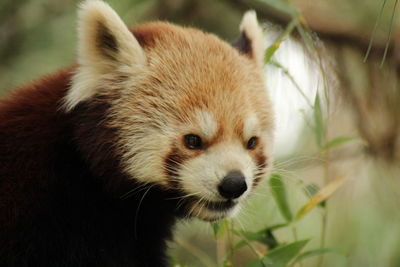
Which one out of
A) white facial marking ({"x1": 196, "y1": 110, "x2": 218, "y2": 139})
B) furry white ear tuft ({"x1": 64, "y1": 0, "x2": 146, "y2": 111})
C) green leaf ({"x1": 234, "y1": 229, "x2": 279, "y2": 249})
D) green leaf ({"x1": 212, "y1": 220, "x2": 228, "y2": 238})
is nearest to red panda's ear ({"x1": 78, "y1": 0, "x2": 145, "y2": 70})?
furry white ear tuft ({"x1": 64, "y1": 0, "x2": 146, "y2": 111})

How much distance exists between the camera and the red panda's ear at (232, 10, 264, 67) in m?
3.57

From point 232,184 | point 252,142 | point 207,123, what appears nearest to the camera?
point 232,184

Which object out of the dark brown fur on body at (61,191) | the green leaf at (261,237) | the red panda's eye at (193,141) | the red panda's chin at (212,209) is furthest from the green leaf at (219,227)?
the red panda's eye at (193,141)

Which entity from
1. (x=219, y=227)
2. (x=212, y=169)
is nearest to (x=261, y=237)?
(x=219, y=227)

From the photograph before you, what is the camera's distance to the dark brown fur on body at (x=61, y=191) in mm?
2797

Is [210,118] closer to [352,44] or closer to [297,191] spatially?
[297,191]

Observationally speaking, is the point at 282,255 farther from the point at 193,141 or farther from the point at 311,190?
the point at 193,141

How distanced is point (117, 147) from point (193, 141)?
0.37m

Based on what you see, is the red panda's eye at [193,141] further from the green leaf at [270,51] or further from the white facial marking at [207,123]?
the green leaf at [270,51]

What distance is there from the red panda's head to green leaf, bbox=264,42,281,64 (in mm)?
387

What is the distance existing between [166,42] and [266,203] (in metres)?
1.50

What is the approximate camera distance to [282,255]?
3254 millimetres

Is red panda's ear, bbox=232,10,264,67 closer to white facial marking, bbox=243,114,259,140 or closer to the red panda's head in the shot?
the red panda's head

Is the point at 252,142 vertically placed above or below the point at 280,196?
above
